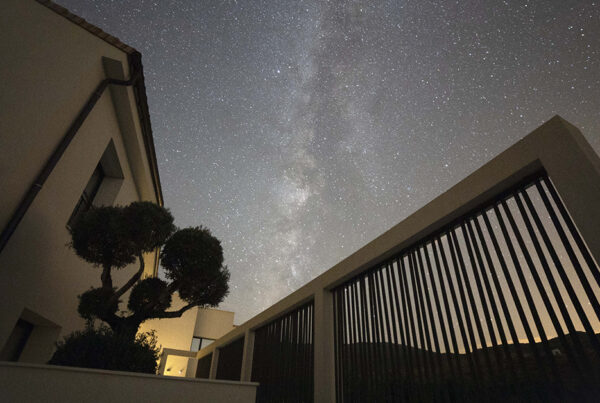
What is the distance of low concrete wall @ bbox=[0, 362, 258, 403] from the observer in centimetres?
313

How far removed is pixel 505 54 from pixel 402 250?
3.92m

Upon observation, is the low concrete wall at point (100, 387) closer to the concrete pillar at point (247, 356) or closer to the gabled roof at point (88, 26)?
the concrete pillar at point (247, 356)

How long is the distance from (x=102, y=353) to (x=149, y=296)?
1.35 m

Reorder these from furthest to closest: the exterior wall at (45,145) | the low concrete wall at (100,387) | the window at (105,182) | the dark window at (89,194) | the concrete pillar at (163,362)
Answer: the concrete pillar at (163,362) → the window at (105,182) → the dark window at (89,194) → the exterior wall at (45,145) → the low concrete wall at (100,387)

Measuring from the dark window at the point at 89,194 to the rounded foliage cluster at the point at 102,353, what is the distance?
250 cm

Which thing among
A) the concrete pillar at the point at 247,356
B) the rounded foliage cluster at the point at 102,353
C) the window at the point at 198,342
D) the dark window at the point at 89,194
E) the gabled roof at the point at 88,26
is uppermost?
the gabled roof at the point at 88,26

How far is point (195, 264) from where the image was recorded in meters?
5.61

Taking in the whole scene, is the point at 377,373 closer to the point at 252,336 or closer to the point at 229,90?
the point at 252,336

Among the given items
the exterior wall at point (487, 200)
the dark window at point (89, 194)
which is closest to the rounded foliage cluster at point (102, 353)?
the dark window at point (89, 194)

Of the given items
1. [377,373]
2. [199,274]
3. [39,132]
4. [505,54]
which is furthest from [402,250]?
[39,132]

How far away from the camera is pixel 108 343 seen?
4.29 m

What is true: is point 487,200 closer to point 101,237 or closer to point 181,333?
point 101,237

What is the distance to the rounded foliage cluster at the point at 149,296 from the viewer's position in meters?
5.51

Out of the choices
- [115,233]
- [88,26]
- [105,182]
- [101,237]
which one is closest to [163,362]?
[105,182]
